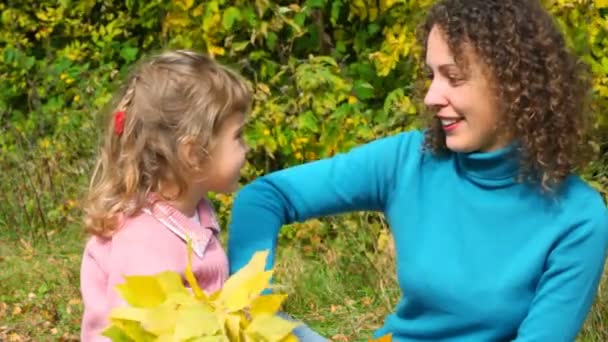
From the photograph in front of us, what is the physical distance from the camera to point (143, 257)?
241 cm

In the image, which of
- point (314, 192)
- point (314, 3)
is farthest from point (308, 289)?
point (314, 192)

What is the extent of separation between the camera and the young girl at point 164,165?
2.52m

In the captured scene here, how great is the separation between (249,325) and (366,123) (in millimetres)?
3509

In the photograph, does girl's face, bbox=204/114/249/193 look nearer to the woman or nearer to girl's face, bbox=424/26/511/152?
the woman

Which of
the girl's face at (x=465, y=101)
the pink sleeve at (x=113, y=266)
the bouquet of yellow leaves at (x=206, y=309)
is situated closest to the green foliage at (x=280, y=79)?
the girl's face at (x=465, y=101)

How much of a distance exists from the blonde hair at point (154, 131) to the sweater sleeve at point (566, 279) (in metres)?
0.75

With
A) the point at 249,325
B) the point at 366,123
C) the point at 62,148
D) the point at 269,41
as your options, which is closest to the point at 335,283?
the point at 366,123

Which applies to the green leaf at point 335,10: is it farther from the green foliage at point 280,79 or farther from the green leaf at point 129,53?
the green leaf at point 129,53

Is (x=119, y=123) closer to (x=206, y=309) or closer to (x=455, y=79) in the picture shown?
(x=455, y=79)

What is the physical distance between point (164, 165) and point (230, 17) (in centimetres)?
262

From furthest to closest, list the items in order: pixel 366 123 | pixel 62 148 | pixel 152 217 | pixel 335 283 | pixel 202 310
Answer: pixel 62 148 < pixel 366 123 < pixel 335 283 < pixel 152 217 < pixel 202 310

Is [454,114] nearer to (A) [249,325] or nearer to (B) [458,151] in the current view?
(B) [458,151]

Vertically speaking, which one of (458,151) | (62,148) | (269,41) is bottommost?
(62,148)

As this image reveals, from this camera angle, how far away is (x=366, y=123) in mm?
5105
